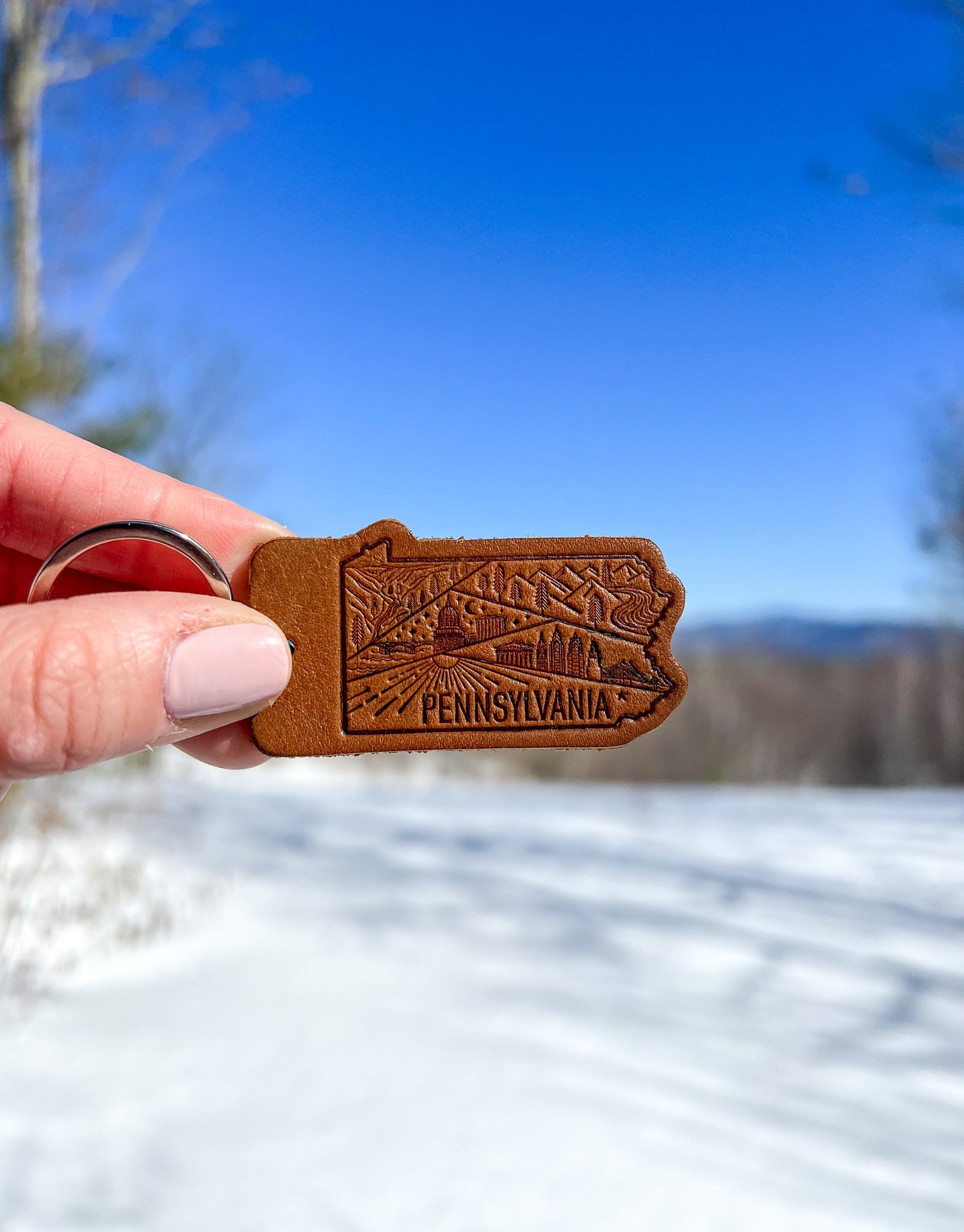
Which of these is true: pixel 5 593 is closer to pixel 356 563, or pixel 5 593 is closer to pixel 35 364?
pixel 356 563

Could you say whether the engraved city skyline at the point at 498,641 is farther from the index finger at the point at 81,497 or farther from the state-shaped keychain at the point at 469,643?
the index finger at the point at 81,497

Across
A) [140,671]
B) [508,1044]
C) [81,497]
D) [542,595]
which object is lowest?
[508,1044]

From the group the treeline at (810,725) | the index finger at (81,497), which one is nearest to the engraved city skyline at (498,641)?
the index finger at (81,497)

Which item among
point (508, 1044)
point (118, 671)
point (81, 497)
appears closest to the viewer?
point (118, 671)

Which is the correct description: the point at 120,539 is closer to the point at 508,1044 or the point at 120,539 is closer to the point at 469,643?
the point at 469,643

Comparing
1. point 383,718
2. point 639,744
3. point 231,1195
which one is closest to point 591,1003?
point 231,1195

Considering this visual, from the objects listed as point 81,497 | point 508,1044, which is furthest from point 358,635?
point 508,1044
